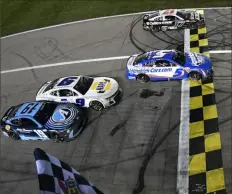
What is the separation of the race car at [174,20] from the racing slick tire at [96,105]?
7.54 meters

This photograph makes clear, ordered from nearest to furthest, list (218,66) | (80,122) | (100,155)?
(100,155), (80,122), (218,66)

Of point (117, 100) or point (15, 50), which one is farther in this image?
point (15, 50)

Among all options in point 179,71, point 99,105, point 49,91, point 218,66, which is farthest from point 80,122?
point 218,66

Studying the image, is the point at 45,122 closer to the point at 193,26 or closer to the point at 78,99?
the point at 78,99

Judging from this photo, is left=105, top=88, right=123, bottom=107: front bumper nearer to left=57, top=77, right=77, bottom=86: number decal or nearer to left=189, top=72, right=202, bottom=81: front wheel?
left=57, top=77, right=77, bottom=86: number decal

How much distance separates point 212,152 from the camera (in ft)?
39.5

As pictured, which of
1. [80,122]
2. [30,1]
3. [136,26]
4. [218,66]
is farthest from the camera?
[30,1]

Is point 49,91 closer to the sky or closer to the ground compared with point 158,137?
closer to the sky

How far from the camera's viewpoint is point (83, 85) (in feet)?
49.8

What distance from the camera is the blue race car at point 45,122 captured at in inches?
531

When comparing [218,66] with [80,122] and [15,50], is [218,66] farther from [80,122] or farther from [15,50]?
[15,50]

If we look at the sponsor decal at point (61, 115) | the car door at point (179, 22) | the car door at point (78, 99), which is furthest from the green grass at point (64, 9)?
the sponsor decal at point (61, 115)

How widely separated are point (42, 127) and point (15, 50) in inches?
407

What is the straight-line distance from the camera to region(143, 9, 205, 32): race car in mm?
19438
